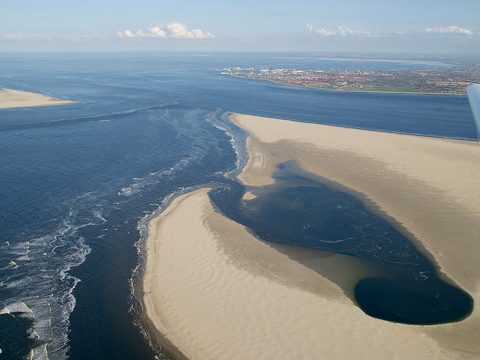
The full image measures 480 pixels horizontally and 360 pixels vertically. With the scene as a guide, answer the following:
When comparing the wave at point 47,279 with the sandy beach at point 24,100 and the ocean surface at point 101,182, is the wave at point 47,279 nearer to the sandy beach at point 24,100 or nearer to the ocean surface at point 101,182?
the ocean surface at point 101,182

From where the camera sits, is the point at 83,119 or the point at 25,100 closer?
the point at 83,119

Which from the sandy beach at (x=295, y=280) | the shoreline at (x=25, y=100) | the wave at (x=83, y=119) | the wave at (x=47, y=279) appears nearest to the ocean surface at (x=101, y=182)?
the wave at (x=47, y=279)

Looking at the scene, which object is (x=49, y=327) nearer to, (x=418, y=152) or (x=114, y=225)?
(x=114, y=225)

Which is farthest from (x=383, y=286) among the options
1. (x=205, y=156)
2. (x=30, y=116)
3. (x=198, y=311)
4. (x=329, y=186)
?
(x=30, y=116)

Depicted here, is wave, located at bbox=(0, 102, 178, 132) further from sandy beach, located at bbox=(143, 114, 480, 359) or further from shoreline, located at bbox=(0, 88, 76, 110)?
sandy beach, located at bbox=(143, 114, 480, 359)

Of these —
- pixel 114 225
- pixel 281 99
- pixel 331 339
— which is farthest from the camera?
pixel 281 99

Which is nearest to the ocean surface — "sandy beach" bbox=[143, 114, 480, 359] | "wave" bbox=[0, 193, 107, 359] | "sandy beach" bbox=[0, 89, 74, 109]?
"wave" bbox=[0, 193, 107, 359]

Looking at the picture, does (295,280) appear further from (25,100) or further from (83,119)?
(25,100)

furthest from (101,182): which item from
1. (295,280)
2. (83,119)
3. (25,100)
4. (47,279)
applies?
(25,100)
